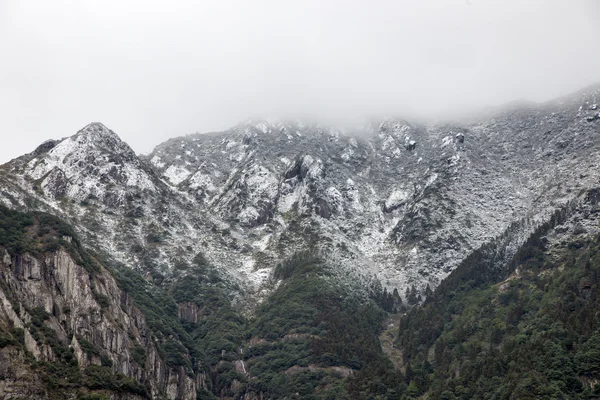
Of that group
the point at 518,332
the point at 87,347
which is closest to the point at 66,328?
the point at 87,347

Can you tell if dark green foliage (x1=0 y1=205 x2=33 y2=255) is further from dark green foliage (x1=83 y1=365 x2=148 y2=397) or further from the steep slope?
dark green foliage (x1=83 y1=365 x2=148 y2=397)

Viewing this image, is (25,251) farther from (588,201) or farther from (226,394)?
(588,201)

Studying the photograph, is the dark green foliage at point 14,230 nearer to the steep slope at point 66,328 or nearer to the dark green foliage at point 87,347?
the steep slope at point 66,328

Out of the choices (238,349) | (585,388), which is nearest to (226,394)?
(238,349)

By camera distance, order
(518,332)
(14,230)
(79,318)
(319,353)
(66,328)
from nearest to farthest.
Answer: (66,328) → (79,318) → (14,230) → (518,332) → (319,353)

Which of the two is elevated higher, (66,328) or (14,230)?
(14,230)

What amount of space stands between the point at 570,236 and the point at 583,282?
1363 inches

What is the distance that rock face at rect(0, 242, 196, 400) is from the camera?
113m

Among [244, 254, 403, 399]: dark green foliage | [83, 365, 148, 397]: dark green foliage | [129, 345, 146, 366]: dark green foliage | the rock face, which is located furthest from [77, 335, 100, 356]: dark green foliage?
[244, 254, 403, 399]: dark green foliage

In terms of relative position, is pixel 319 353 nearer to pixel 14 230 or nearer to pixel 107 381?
pixel 107 381

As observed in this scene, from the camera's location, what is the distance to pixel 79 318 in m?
136

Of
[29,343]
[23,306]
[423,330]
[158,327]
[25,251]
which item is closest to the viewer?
[29,343]

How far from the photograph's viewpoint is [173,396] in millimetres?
156375

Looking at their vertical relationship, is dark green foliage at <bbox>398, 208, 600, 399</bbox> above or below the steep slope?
below
